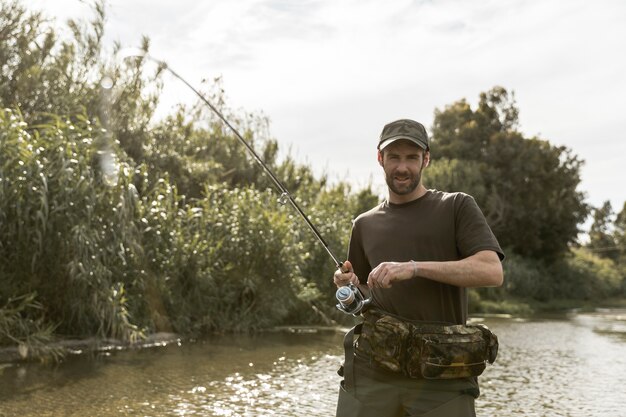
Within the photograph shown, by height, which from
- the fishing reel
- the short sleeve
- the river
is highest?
the short sleeve

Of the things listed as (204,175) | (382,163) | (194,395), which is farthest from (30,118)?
(382,163)

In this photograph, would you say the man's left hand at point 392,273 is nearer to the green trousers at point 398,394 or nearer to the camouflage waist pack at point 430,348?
the camouflage waist pack at point 430,348

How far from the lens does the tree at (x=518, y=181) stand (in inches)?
1224

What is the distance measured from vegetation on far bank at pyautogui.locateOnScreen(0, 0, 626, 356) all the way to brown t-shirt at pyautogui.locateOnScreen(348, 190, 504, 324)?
6106 mm

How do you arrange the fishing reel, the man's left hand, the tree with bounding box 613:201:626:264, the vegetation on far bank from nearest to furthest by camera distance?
the man's left hand
the fishing reel
the vegetation on far bank
the tree with bounding box 613:201:626:264

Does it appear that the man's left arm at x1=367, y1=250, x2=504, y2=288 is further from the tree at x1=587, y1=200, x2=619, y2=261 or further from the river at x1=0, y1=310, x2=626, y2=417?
the tree at x1=587, y1=200, x2=619, y2=261

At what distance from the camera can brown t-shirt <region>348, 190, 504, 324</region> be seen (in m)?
2.61

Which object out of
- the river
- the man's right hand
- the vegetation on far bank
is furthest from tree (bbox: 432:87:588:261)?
the man's right hand

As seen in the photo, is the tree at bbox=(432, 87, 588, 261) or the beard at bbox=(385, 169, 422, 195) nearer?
the beard at bbox=(385, 169, 422, 195)

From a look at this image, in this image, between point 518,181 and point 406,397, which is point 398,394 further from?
point 518,181

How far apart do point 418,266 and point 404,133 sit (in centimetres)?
52

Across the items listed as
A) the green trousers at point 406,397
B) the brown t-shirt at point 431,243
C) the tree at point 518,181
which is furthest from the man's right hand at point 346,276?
the tree at point 518,181

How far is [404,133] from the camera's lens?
2676 millimetres

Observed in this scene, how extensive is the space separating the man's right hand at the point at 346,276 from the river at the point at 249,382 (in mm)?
3437
